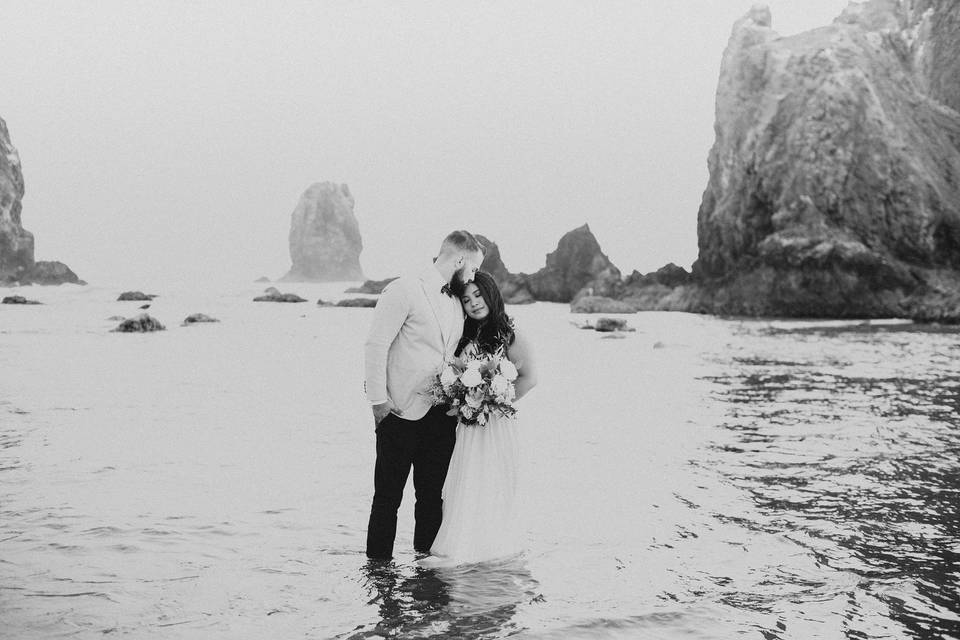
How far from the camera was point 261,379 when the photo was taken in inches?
670

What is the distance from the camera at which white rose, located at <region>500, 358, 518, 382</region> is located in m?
5.62

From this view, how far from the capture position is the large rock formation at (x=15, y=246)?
9750cm

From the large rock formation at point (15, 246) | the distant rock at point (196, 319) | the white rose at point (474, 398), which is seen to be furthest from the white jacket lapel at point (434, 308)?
the large rock formation at point (15, 246)

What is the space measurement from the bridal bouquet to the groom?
4.2 inches

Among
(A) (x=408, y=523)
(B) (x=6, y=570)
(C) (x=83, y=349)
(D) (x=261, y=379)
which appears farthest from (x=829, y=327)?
(B) (x=6, y=570)

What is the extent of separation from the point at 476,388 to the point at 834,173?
50833 mm

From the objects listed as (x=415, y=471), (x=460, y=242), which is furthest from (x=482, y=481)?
(x=460, y=242)

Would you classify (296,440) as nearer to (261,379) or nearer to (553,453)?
(553,453)

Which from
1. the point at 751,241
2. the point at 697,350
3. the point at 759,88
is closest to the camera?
the point at 697,350

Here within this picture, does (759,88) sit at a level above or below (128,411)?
above

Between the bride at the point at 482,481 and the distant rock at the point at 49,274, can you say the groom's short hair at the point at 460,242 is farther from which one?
the distant rock at the point at 49,274

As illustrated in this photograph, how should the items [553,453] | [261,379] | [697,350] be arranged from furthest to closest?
[697,350] < [261,379] < [553,453]

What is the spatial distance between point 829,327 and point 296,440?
3132 centimetres

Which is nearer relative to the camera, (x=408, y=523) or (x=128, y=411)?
(x=408, y=523)
